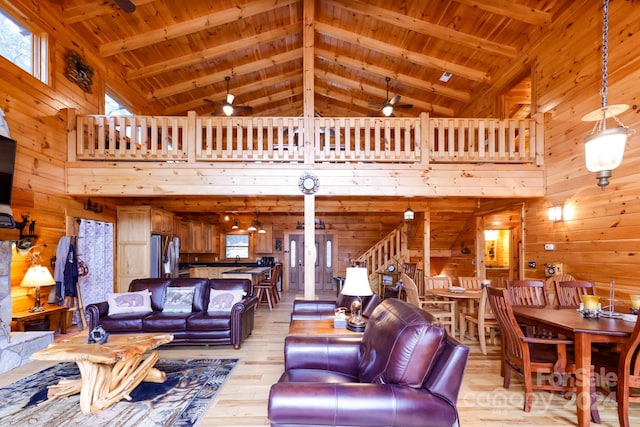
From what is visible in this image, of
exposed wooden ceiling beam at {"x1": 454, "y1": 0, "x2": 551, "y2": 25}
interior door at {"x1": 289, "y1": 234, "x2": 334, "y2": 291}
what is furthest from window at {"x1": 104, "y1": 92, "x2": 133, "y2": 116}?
exposed wooden ceiling beam at {"x1": 454, "y1": 0, "x2": 551, "y2": 25}

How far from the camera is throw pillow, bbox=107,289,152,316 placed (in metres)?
4.50

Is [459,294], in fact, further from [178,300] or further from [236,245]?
[236,245]

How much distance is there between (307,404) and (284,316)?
4.91 meters

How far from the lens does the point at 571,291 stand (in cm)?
375

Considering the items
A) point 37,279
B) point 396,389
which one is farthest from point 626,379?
point 37,279

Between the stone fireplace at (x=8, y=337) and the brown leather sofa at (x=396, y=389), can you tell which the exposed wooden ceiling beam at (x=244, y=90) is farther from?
the brown leather sofa at (x=396, y=389)

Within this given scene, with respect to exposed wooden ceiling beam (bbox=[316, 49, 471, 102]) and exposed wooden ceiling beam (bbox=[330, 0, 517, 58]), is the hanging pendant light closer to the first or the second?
exposed wooden ceiling beam (bbox=[330, 0, 517, 58])

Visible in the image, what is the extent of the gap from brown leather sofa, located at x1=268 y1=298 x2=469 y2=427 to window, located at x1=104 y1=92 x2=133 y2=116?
6637mm

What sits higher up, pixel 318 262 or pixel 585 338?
pixel 585 338

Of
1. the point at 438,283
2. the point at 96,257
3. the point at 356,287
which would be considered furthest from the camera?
the point at 96,257

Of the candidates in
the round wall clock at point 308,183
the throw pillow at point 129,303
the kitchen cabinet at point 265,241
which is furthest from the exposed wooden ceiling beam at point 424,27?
the kitchen cabinet at point 265,241

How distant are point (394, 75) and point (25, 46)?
6.37 meters

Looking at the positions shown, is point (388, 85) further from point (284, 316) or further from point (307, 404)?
point (307, 404)

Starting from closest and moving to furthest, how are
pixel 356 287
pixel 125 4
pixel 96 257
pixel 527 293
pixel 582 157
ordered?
pixel 356 287 → pixel 125 4 → pixel 527 293 → pixel 582 157 → pixel 96 257
